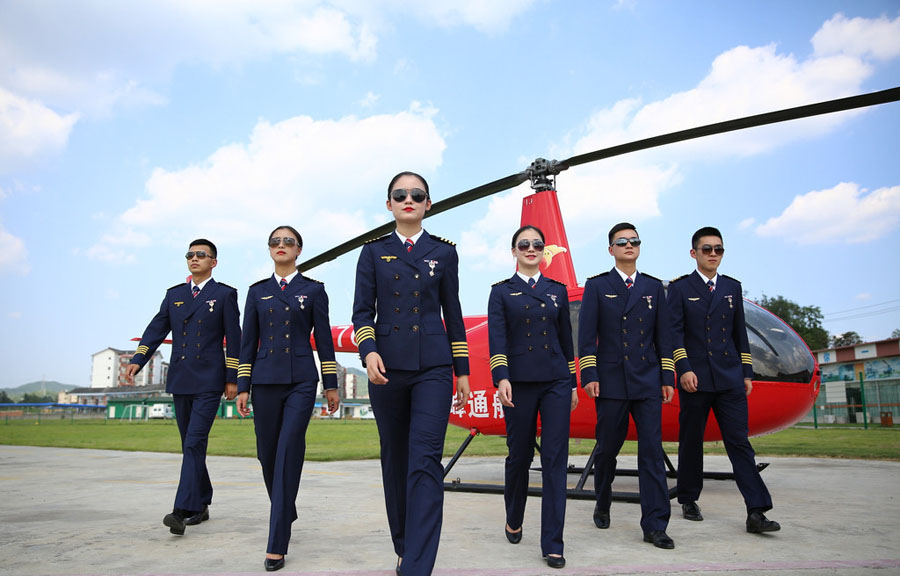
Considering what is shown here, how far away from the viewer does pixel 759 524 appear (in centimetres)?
454

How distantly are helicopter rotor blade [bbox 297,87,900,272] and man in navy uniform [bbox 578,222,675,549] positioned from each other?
159 cm

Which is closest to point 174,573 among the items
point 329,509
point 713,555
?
A: point 329,509

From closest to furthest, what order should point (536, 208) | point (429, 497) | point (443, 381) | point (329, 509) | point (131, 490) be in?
1. point (429, 497)
2. point (443, 381)
3. point (329, 509)
4. point (131, 490)
5. point (536, 208)

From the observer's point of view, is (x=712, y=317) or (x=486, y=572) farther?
(x=712, y=317)

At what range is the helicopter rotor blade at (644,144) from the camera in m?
6.07

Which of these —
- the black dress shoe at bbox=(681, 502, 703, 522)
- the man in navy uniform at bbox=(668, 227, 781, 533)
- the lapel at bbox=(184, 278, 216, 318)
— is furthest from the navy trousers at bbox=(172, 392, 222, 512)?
the black dress shoe at bbox=(681, 502, 703, 522)

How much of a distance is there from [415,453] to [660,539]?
2043mm

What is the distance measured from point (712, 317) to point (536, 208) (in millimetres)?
4368

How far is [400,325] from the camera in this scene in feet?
11.1

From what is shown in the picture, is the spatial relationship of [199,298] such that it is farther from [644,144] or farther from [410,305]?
[644,144]

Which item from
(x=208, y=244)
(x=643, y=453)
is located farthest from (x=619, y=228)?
(x=208, y=244)

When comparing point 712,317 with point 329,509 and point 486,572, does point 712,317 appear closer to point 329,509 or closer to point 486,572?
point 486,572

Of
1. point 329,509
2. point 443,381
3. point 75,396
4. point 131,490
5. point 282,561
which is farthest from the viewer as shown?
point 75,396

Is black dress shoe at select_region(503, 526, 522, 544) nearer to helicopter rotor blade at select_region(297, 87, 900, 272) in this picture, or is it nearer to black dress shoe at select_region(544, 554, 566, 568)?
black dress shoe at select_region(544, 554, 566, 568)
